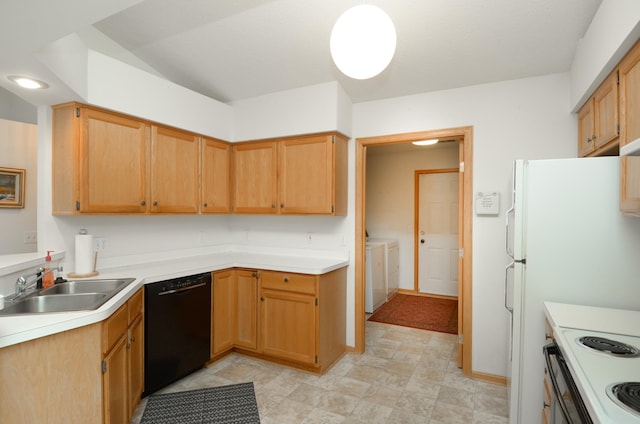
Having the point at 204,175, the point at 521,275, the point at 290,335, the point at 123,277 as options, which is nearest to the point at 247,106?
the point at 204,175

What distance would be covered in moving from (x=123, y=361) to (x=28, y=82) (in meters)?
1.72

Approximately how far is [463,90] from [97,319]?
3.06m

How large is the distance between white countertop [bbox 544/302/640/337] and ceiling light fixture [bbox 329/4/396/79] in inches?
60.2

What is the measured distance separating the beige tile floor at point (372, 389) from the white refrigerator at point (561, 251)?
51cm

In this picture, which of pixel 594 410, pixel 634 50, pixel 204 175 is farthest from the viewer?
pixel 204 175

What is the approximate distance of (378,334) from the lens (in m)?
3.72

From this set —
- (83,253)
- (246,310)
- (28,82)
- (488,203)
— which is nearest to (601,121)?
(488,203)

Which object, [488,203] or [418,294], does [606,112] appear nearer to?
[488,203]

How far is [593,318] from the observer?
1594 millimetres

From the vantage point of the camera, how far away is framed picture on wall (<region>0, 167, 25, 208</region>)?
2.90 m

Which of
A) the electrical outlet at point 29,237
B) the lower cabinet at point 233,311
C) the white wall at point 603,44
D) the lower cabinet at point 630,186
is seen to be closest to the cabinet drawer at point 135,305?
the lower cabinet at point 233,311

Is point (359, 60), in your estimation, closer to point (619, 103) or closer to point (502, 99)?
point (619, 103)

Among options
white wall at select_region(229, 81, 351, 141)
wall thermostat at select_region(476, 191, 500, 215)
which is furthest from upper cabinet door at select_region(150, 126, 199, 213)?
wall thermostat at select_region(476, 191, 500, 215)

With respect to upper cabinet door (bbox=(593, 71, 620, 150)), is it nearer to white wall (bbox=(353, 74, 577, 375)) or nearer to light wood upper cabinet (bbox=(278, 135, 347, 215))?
white wall (bbox=(353, 74, 577, 375))
